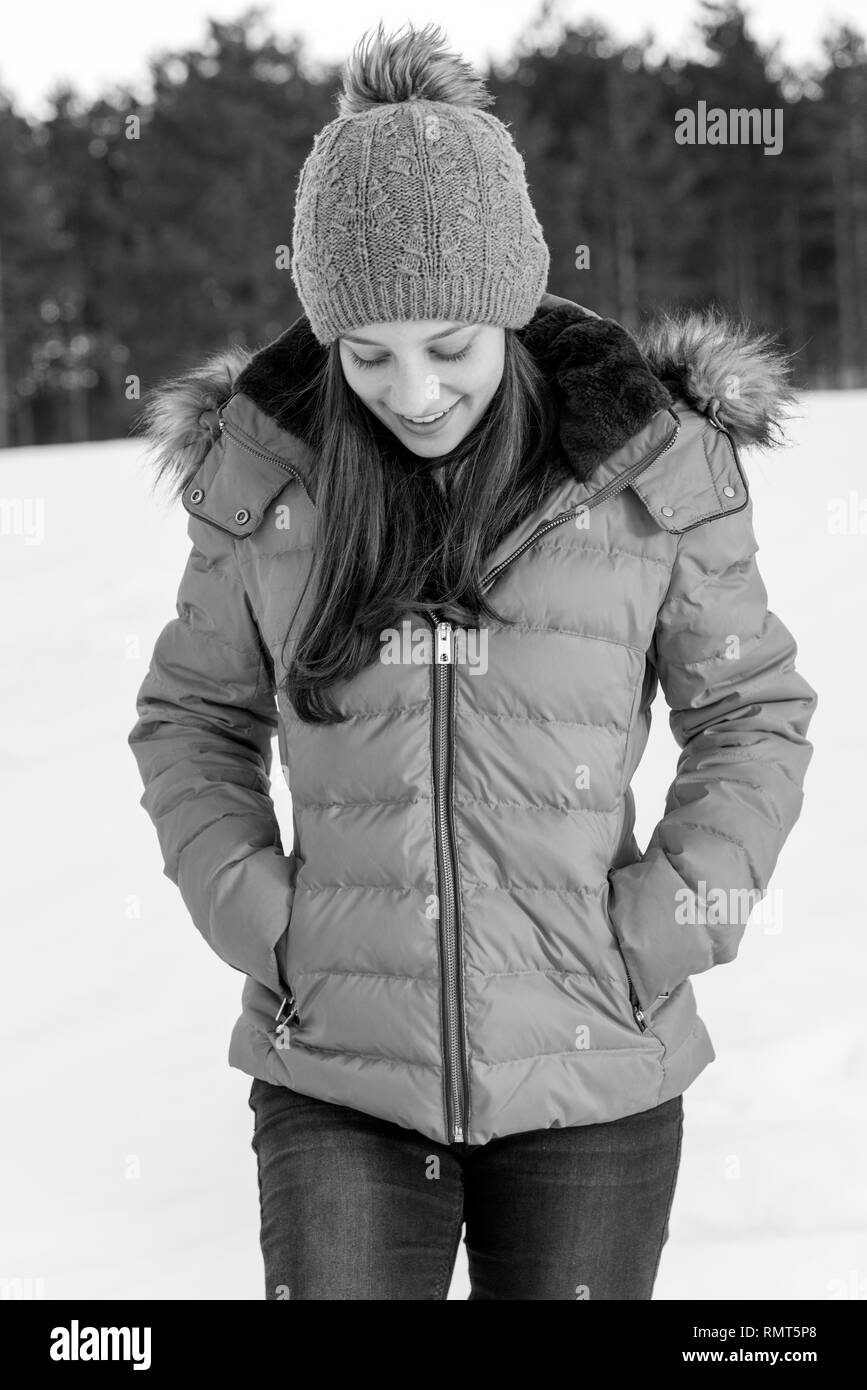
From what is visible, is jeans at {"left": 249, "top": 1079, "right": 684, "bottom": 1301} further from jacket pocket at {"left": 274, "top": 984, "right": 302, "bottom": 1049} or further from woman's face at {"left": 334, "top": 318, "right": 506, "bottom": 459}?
woman's face at {"left": 334, "top": 318, "right": 506, "bottom": 459}

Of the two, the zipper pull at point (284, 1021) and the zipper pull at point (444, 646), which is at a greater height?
the zipper pull at point (444, 646)

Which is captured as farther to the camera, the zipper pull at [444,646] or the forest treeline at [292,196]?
the forest treeline at [292,196]

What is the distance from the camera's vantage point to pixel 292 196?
75.9ft

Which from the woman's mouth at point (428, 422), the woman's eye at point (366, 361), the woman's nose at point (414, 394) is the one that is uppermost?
the woman's eye at point (366, 361)

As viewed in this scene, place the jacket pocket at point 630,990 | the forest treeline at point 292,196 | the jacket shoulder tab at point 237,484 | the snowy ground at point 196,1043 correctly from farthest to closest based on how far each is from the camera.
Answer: the forest treeline at point 292,196 → the snowy ground at point 196,1043 → the jacket shoulder tab at point 237,484 → the jacket pocket at point 630,990

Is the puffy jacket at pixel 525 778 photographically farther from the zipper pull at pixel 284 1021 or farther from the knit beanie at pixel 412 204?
the knit beanie at pixel 412 204

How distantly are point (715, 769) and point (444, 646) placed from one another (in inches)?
15.7

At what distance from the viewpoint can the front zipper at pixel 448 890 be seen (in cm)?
183

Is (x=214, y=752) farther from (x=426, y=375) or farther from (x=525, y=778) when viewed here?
(x=426, y=375)

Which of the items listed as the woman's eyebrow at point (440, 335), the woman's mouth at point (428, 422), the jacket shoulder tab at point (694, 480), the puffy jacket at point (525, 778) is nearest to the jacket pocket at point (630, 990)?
the puffy jacket at point (525, 778)

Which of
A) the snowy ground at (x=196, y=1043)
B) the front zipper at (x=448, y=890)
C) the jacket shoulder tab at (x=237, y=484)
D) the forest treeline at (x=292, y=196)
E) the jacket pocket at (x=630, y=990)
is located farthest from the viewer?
the forest treeline at (x=292, y=196)

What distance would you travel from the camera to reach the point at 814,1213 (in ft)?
9.29

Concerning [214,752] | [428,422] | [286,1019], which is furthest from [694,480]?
[286,1019]
